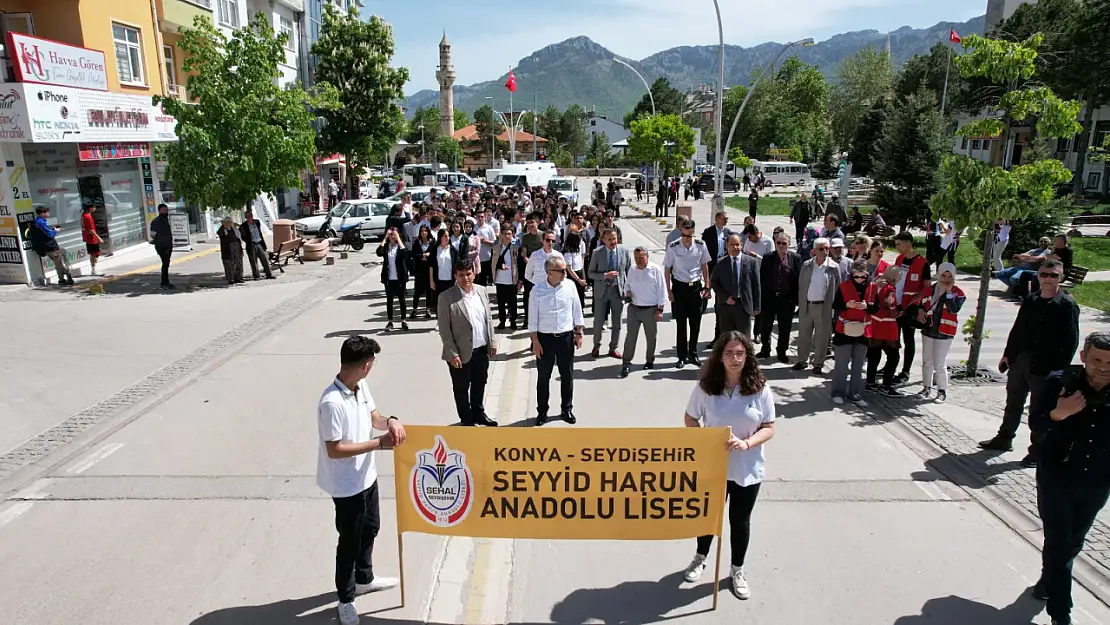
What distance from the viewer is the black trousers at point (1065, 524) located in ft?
14.6

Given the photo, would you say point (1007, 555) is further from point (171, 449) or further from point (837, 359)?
point (171, 449)

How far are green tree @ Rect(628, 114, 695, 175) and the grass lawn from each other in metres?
24.5

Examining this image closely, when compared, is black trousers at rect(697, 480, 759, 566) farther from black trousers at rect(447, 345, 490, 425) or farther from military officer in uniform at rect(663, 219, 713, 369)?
military officer in uniform at rect(663, 219, 713, 369)

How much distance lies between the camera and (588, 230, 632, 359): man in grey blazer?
406 inches

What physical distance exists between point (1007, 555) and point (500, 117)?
102706 mm

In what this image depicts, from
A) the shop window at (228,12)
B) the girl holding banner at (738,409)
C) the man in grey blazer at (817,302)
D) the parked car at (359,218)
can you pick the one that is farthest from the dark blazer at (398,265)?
the shop window at (228,12)

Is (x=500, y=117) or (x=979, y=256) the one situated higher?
(x=500, y=117)

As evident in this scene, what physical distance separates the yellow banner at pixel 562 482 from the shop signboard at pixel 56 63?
1580 centimetres

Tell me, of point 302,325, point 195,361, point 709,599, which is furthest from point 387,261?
point 709,599

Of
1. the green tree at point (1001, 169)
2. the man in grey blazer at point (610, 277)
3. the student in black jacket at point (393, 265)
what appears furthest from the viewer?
the student in black jacket at point (393, 265)

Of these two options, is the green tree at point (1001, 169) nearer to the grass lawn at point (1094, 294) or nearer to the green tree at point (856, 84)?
the grass lawn at point (1094, 294)

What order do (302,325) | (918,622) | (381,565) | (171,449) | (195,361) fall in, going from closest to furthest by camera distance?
(918,622) → (381,565) → (171,449) → (195,361) → (302,325)

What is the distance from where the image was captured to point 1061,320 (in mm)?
6480

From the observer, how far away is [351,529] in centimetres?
444
